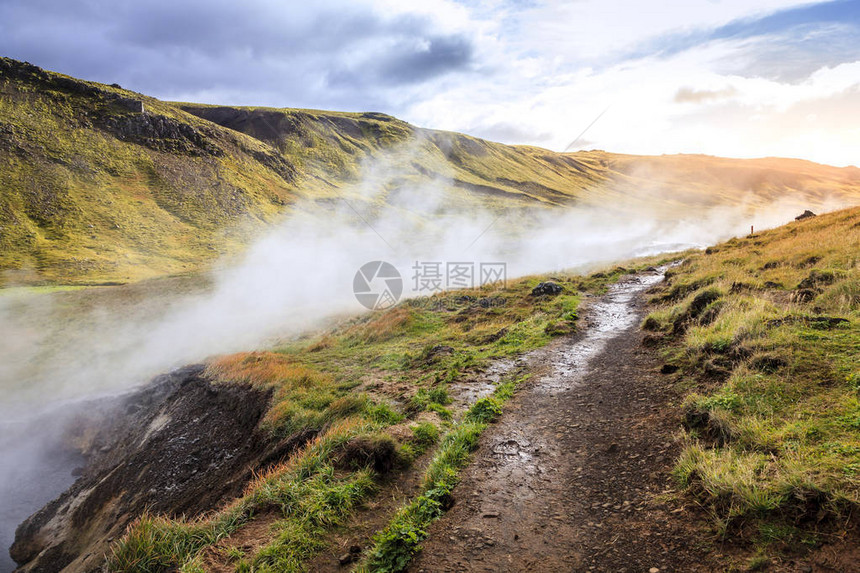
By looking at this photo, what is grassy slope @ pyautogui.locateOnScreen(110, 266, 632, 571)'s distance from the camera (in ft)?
17.6

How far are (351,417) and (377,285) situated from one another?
3597 centimetres

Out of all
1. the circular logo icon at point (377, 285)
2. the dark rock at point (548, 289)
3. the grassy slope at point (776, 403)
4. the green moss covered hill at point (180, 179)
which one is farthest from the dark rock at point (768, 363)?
the green moss covered hill at point (180, 179)

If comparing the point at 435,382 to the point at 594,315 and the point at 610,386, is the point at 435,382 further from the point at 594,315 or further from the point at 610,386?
the point at 594,315

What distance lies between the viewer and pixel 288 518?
5859mm

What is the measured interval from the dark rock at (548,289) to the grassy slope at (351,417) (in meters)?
0.72

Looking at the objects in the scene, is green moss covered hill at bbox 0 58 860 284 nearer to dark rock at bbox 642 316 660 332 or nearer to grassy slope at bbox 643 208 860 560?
dark rock at bbox 642 316 660 332

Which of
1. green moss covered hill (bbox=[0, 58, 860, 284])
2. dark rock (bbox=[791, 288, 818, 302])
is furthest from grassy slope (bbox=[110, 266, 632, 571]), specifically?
green moss covered hill (bbox=[0, 58, 860, 284])

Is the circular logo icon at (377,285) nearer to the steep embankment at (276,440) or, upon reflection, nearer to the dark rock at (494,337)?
the steep embankment at (276,440)

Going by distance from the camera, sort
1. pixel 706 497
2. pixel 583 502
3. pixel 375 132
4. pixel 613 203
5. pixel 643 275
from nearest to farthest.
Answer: pixel 706 497
pixel 583 502
pixel 643 275
pixel 613 203
pixel 375 132

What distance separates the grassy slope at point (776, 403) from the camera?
4.00 m

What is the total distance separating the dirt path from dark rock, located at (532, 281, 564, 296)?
628 inches

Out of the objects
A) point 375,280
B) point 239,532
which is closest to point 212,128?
point 375,280

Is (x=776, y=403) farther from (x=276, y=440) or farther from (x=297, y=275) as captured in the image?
(x=297, y=275)

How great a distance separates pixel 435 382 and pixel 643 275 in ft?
85.6
